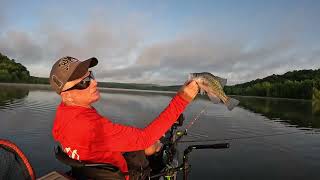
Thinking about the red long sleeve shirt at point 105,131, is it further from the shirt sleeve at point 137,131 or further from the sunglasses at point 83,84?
the sunglasses at point 83,84

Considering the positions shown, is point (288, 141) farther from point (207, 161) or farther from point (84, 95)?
point (84, 95)

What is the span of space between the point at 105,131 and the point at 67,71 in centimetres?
74

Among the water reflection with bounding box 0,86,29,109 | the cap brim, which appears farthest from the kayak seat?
the water reflection with bounding box 0,86,29,109

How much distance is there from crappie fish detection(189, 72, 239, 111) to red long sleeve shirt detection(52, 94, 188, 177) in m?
0.26

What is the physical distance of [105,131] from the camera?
3.80m

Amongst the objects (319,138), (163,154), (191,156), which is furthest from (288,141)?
(163,154)

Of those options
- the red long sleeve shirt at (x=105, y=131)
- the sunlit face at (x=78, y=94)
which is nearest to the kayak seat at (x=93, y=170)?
the red long sleeve shirt at (x=105, y=131)

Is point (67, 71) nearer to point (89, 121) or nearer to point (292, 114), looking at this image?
point (89, 121)

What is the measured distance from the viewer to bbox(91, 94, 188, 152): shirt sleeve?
373cm

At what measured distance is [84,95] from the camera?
155 inches

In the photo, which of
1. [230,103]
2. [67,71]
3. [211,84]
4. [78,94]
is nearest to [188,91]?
[211,84]

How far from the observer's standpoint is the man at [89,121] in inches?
148

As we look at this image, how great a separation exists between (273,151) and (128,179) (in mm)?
16760

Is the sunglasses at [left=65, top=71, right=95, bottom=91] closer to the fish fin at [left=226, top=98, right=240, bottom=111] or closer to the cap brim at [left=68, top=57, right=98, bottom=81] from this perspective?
the cap brim at [left=68, top=57, right=98, bottom=81]
